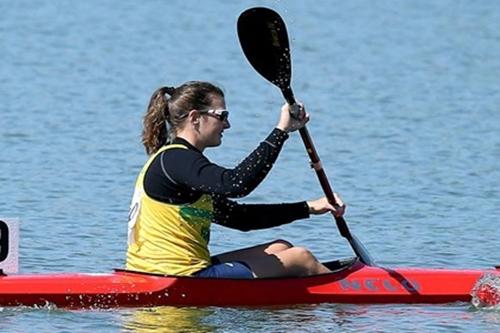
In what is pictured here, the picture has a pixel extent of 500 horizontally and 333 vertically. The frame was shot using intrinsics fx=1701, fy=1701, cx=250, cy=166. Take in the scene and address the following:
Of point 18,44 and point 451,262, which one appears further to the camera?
point 18,44

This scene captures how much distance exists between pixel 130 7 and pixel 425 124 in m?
11.5

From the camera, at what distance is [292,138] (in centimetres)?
1609

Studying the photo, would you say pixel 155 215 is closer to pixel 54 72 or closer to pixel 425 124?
pixel 425 124

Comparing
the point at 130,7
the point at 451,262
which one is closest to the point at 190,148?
the point at 451,262

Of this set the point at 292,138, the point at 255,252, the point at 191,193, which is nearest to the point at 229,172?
the point at 191,193

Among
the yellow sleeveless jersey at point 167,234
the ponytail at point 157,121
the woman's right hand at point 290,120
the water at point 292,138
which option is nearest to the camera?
the woman's right hand at point 290,120

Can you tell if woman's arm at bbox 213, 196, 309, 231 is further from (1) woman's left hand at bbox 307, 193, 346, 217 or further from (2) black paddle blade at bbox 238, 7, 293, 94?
(2) black paddle blade at bbox 238, 7, 293, 94

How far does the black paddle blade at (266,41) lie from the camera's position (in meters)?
9.44

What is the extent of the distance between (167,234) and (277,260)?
64 cm

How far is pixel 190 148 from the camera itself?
8938mm

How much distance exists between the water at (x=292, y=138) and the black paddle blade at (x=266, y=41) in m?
1.35

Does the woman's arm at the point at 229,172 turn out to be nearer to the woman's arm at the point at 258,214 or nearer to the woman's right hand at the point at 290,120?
the woman's right hand at the point at 290,120

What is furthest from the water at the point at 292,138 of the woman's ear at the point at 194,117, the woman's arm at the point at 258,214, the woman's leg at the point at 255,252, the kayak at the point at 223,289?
the woman's ear at the point at 194,117

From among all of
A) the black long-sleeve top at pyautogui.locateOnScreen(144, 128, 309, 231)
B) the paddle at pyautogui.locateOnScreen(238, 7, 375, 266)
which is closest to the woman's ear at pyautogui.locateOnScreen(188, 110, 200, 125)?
the black long-sleeve top at pyautogui.locateOnScreen(144, 128, 309, 231)
